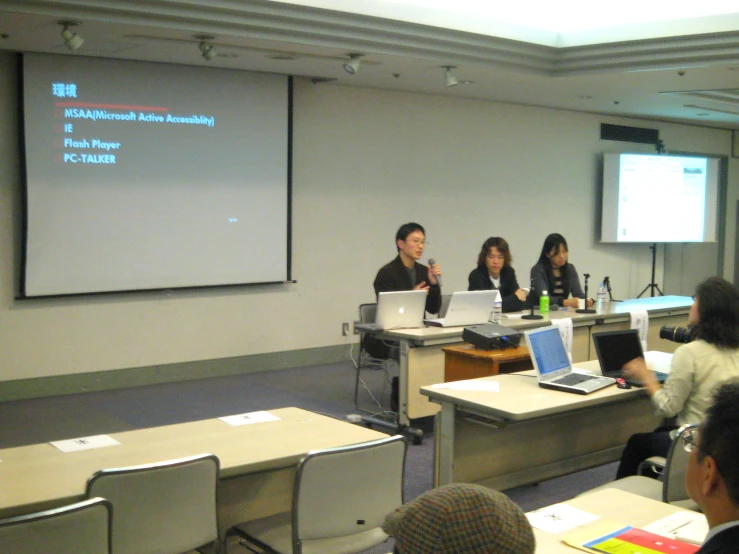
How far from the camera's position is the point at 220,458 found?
109 inches

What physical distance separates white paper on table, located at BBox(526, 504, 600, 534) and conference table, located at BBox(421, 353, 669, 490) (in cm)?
108

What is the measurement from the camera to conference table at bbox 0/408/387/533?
95.3 inches

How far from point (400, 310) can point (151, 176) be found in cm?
262

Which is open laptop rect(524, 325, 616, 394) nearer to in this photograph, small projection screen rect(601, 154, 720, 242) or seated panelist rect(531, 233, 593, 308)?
seated panelist rect(531, 233, 593, 308)

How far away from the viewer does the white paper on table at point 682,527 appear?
213 centimetres

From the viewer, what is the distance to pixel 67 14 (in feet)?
16.3

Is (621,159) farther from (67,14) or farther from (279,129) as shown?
(67,14)

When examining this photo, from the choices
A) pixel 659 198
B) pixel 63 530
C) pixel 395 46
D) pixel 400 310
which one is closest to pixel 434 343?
pixel 400 310

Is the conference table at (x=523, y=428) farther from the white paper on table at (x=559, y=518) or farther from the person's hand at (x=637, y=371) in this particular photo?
the white paper on table at (x=559, y=518)

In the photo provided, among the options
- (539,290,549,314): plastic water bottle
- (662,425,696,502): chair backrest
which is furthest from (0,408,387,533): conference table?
(539,290,549,314): plastic water bottle

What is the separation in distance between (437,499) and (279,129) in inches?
265

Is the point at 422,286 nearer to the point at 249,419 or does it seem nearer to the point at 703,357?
the point at 703,357

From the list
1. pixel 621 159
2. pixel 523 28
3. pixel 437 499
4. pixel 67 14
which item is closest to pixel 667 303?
pixel 523 28

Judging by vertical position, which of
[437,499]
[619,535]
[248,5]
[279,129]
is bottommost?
[619,535]
